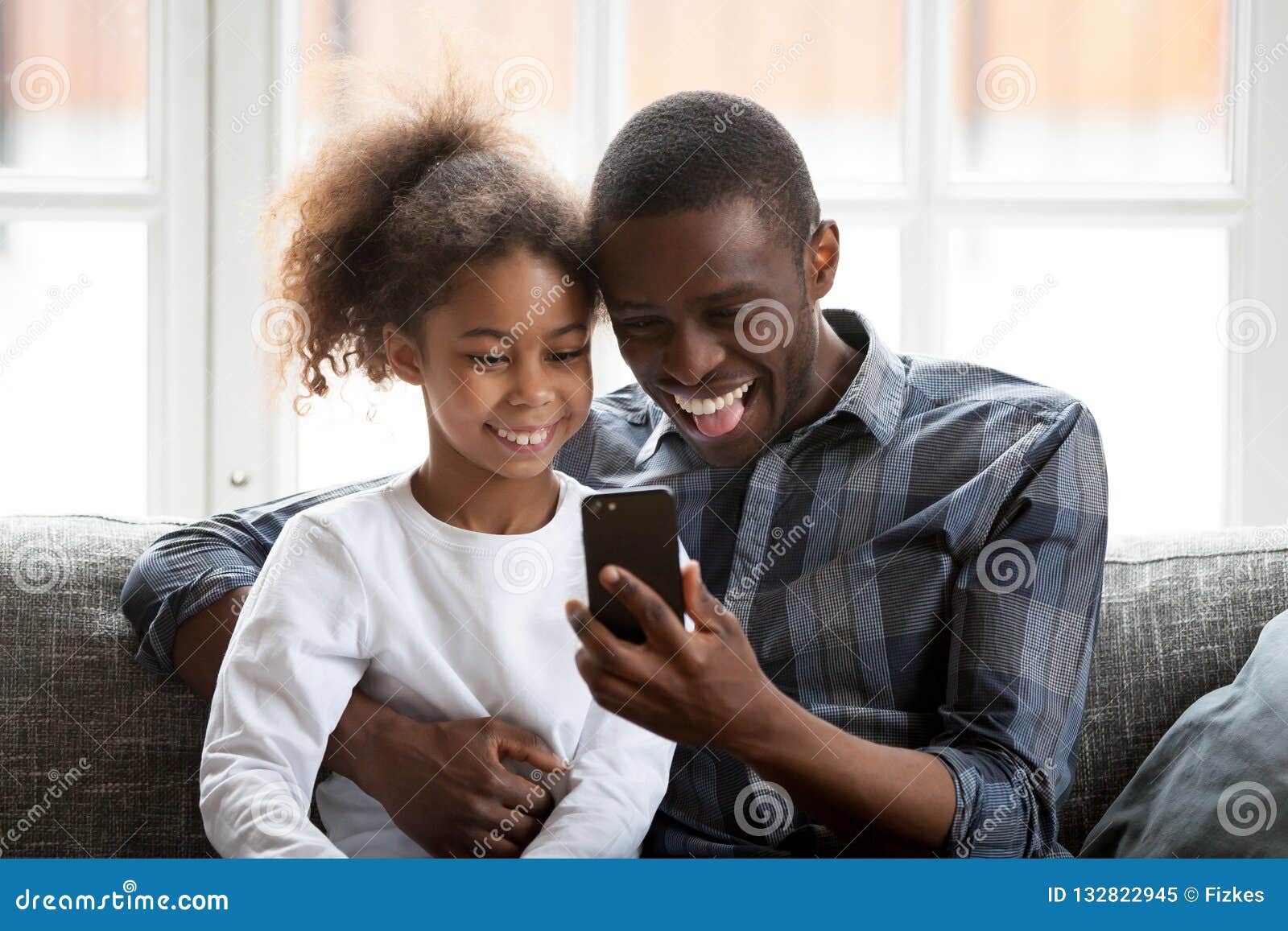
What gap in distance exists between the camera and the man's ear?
141 centimetres

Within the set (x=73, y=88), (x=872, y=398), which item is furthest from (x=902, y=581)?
(x=73, y=88)

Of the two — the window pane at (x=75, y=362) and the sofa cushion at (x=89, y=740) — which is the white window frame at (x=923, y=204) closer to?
the window pane at (x=75, y=362)

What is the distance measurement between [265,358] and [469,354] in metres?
1.00

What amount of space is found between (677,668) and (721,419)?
0.39 metres

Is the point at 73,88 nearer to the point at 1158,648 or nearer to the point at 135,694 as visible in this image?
the point at 135,694

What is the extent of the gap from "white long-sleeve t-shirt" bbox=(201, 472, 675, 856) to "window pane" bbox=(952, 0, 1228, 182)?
58.9 inches

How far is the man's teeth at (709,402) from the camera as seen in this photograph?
1.34 metres

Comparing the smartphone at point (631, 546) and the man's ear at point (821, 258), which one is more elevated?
the man's ear at point (821, 258)

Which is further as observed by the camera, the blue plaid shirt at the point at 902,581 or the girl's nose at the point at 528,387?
the blue plaid shirt at the point at 902,581

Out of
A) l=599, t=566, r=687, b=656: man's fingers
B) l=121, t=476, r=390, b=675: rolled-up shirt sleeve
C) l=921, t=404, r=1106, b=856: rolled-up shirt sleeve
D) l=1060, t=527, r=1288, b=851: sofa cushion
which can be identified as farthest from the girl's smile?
l=1060, t=527, r=1288, b=851: sofa cushion

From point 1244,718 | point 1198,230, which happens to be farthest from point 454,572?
point 1198,230

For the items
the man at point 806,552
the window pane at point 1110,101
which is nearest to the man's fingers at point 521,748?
the man at point 806,552

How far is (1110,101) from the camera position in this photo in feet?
7.75

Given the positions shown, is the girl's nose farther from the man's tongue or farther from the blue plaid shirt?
the blue plaid shirt
